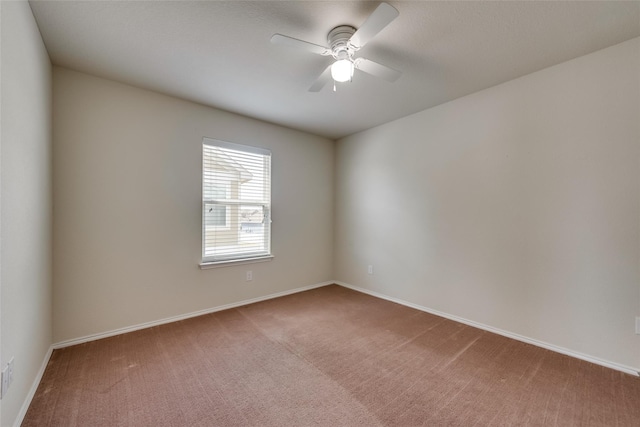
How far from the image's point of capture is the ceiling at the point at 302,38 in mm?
1648

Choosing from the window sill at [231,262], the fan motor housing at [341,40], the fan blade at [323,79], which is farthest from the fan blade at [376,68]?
the window sill at [231,262]

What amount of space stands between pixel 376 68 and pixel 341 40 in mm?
342

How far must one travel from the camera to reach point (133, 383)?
1.80 metres

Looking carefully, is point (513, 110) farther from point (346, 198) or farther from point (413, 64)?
point (346, 198)

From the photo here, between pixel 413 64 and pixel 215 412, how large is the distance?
9.69ft

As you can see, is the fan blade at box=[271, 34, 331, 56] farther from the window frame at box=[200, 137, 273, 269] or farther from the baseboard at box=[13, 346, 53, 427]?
the baseboard at box=[13, 346, 53, 427]

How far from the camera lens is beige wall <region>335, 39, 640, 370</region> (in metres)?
1.99

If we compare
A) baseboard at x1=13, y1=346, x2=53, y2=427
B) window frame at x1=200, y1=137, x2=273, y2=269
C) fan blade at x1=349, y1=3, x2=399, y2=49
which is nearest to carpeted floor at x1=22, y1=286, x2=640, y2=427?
baseboard at x1=13, y1=346, x2=53, y2=427

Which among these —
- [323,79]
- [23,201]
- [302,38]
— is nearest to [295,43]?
[302,38]

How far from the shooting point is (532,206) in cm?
239

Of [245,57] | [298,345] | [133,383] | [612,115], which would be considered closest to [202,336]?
[133,383]

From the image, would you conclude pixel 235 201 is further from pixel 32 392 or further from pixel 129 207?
pixel 32 392

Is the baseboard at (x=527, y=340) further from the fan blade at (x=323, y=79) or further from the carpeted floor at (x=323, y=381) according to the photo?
the fan blade at (x=323, y=79)

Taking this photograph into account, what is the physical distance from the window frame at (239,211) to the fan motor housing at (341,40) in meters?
1.89
